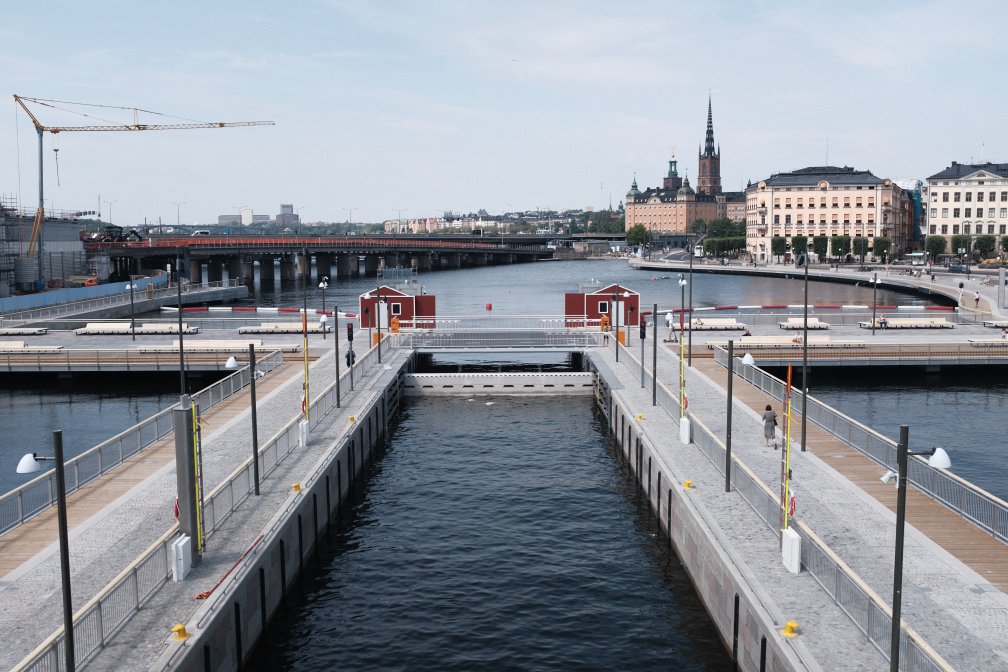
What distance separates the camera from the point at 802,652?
17.8 meters

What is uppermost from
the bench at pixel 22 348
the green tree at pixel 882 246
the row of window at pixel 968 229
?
the row of window at pixel 968 229

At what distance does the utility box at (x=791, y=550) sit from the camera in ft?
70.9

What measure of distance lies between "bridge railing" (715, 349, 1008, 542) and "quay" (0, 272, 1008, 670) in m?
0.09

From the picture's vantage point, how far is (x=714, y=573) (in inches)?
936

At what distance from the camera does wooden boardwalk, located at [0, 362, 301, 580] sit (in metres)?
23.3

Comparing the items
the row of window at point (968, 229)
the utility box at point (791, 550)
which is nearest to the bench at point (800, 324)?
the utility box at point (791, 550)

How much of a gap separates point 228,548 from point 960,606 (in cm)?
1727

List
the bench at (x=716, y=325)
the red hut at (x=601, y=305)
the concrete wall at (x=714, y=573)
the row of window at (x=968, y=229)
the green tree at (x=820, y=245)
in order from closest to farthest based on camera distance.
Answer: the concrete wall at (x=714, y=573), the red hut at (x=601, y=305), the bench at (x=716, y=325), the row of window at (x=968, y=229), the green tree at (x=820, y=245)

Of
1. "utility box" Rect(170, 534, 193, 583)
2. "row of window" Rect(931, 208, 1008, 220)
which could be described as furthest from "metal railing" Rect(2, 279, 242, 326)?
"row of window" Rect(931, 208, 1008, 220)

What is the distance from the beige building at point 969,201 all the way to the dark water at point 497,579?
162999 mm

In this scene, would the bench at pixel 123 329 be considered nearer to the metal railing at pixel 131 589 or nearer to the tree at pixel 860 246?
the metal railing at pixel 131 589

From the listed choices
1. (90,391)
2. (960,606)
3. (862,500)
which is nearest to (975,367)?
(862,500)

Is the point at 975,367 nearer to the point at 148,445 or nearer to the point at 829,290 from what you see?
the point at 148,445

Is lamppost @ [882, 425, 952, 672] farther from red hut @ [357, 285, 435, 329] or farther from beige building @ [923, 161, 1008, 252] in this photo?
beige building @ [923, 161, 1008, 252]
